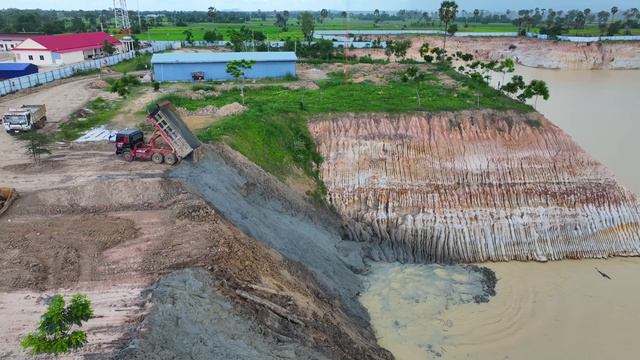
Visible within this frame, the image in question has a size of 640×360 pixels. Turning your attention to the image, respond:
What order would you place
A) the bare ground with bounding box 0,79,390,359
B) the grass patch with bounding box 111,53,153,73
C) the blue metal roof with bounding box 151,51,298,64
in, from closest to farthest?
1. the bare ground with bounding box 0,79,390,359
2. the blue metal roof with bounding box 151,51,298,64
3. the grass patch with bounding box 111,53,153,73

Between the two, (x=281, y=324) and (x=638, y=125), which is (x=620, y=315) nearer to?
(x=281, y=324)

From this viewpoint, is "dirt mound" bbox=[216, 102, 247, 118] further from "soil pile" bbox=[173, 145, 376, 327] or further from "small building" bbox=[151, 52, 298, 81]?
"small building" bbox=[151, 52, 298, 81]

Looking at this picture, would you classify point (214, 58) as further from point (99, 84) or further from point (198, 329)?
point (198, 329)

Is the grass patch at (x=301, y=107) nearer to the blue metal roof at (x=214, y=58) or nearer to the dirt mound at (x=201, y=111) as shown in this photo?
the dirt mound at (x=201, y=111)

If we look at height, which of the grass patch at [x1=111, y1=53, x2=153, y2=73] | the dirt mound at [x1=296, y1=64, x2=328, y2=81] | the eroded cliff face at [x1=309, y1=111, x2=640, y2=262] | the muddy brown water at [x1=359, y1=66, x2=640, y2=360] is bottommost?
Answer: the muddy brown water at [x1=359, y1=66, x2=640, y2=360]

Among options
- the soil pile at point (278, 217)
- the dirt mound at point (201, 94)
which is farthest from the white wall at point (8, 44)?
the soil pile at point (278, 217)

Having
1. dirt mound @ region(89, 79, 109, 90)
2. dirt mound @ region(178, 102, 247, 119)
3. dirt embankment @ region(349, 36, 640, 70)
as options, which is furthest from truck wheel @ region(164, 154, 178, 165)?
dirt embankment @ region(349, 36, 640, 70)

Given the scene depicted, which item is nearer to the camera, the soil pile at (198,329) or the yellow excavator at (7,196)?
the soil pile at (198,329)

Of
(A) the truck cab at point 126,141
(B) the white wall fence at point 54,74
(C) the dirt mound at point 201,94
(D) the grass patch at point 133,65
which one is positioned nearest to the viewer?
(A) the truck cab at point 126,141
